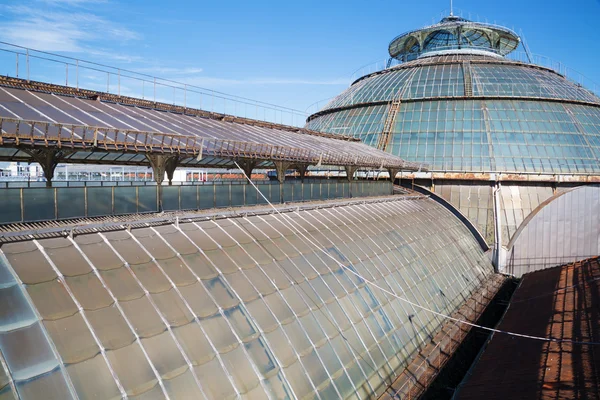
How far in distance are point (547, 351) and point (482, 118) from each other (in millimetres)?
32077

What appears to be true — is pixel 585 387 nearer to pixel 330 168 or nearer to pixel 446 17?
pixel 330 168

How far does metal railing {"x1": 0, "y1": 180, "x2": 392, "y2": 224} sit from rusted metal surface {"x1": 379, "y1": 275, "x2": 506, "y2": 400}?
1086cm

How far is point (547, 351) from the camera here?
19219 millimetres

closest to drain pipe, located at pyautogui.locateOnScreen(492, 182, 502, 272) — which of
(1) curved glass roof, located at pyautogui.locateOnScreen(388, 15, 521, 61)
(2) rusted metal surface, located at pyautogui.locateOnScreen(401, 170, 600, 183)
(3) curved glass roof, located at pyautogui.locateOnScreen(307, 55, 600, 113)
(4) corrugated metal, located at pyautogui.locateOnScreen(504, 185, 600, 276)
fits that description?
(4) corrugated metal, located at pyautogui.locateOnScreen(504, 185, 600, 276)

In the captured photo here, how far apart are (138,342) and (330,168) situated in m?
38.8

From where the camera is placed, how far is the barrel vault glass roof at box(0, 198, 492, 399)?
406 inches

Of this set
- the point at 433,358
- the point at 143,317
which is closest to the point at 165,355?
the point at 143,317

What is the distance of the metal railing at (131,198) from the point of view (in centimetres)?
1407

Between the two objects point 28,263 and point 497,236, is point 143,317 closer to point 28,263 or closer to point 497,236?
point 28,263

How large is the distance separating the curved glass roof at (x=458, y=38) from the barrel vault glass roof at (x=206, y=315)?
50929 millimetres

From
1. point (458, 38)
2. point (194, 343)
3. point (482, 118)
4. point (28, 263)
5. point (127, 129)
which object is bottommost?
point (194, 343)

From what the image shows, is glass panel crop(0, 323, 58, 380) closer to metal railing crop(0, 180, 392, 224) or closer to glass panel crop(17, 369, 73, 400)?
glass panel crop(17, 369, 73, 400)

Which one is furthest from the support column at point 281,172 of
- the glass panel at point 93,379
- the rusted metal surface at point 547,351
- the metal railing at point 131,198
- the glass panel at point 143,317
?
the glass panel at point 93,379

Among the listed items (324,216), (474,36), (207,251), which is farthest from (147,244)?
(474,36)
